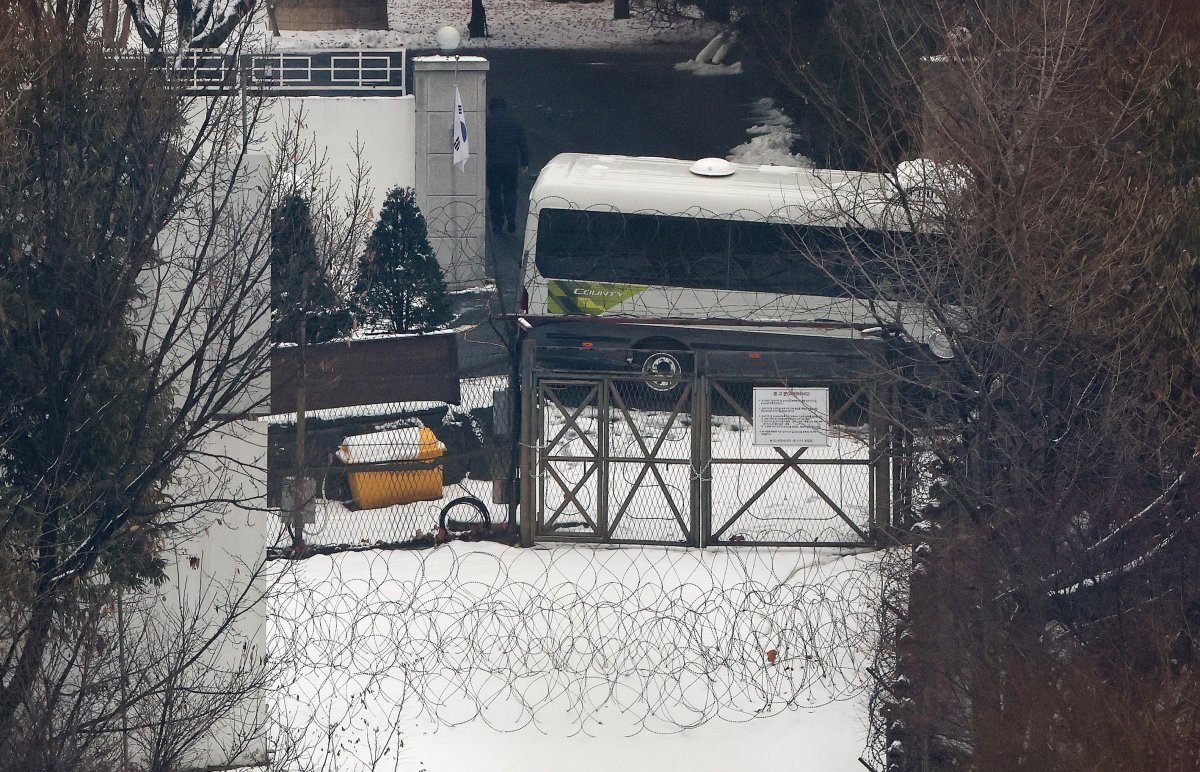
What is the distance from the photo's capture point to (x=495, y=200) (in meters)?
21.0

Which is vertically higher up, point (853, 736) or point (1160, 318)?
point (1160, 318)

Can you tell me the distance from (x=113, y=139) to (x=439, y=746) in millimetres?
3696

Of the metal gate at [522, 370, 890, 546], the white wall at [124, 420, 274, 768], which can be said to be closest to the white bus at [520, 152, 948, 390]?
the metal gate at [522, 370, 890, 546]

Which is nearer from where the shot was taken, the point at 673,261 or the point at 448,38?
the point at 673,261

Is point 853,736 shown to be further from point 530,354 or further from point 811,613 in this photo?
point 530,354

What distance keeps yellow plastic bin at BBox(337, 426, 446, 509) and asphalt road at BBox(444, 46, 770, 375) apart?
10.4 metres

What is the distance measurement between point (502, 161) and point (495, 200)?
2.66 ft

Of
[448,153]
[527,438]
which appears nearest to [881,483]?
[527,438]

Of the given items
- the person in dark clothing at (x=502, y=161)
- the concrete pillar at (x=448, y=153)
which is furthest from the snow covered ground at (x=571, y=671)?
the person in dark clothing at (x=502, y=161)

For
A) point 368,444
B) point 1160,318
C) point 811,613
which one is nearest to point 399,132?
point 368,444

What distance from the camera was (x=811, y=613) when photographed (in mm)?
8602

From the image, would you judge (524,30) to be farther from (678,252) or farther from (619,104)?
(678,252)

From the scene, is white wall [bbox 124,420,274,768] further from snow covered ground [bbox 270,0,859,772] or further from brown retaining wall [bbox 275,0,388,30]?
brown retaining wall [bbox 275,0,388,30]

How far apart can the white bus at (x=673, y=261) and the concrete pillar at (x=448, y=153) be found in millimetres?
4183
